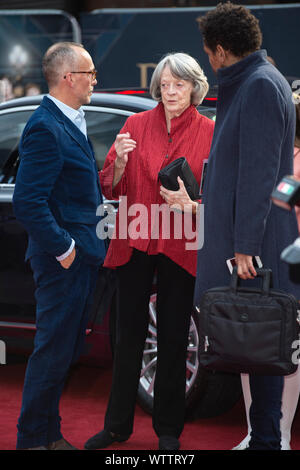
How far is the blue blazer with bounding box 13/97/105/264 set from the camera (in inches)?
147

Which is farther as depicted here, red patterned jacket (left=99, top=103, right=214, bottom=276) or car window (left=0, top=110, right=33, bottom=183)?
car window (left=0, top=110, right=33, bottom=183)

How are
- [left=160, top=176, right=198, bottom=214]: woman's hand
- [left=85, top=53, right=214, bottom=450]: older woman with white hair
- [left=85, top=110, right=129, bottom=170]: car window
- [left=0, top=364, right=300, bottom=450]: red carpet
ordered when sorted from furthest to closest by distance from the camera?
[left=85, top=110, right=129, bottom=170]: car window, [left=0, top=364, right=300, bottom=450]: red carpet, [left=85, top=53, right=214, bottom=450]: older woman with white hair, [left=160, top=176, right=198, bottom=214]: woman's hand

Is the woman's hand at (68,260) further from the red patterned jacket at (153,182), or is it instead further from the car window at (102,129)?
the car window at (102,129)

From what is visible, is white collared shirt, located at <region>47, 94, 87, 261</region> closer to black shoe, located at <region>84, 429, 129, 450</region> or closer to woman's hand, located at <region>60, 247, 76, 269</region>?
woman's hand, located at <region>60, 247, 76, 269</region>

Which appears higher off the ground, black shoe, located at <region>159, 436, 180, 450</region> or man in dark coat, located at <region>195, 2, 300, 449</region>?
man in dark coat, located at <region>195, 2, 300, 449</region>

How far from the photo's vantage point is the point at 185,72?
154 inches

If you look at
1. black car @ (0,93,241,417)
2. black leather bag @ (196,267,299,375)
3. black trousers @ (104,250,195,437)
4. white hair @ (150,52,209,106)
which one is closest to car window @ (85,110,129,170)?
black car @ (0,93,241,417)

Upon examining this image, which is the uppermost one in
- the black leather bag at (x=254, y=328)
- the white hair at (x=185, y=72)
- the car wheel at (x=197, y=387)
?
the white hair at (x=185, y=72)

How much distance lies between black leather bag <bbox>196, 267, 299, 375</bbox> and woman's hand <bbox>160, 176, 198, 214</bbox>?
0.51m

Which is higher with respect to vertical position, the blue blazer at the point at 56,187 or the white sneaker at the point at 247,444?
the blue blazer at the point at 56,187

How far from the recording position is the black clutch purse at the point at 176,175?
3.80 m

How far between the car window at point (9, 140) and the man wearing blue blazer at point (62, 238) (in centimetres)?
127

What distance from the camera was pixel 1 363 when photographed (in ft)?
18.4

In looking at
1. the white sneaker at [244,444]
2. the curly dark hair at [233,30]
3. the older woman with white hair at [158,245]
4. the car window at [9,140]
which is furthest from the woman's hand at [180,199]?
the car window at [9,140]
